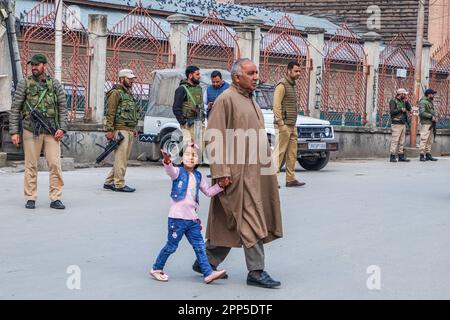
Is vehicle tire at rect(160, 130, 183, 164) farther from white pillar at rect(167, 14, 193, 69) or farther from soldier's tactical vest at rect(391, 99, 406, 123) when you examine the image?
soldier's tactical vest at rect(391, 99, 406, 123)

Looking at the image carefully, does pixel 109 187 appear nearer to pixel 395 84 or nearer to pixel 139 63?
pixel 139 63

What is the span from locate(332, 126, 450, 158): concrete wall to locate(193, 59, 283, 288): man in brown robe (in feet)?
56.7

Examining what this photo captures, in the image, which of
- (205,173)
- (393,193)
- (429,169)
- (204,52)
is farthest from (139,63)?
(393,193)

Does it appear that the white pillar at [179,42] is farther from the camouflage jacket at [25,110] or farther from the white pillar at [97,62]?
the camouflage jacket at [25,110]

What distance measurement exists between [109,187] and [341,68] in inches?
509

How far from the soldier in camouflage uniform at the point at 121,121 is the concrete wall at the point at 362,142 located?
37.1ft

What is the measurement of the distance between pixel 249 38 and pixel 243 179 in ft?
52.9

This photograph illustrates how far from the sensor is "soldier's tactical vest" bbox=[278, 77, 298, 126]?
1598 centimetres

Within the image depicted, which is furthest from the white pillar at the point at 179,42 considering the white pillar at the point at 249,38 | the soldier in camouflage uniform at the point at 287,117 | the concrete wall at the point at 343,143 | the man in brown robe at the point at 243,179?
the man in brown robe at the point at 243,179

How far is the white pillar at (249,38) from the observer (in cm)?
2409

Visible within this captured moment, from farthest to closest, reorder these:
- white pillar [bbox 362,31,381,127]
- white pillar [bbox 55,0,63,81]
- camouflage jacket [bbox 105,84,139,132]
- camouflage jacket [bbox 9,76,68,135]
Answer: white pillar [bbox 362,31,381,127]
white pillar [bbox 55,0,63,81]
camouflage jacket [bbox 105,84,139,132]
camouflage jacket [bbox 9,76,68,135]

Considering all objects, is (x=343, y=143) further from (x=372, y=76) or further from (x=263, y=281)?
(x=263, y=281)

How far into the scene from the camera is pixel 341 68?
88.3 feet

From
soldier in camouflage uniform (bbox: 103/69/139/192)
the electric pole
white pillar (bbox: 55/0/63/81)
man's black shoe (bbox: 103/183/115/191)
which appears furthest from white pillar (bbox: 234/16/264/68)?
man's black shoe (bbox: 103/183/115/191)
